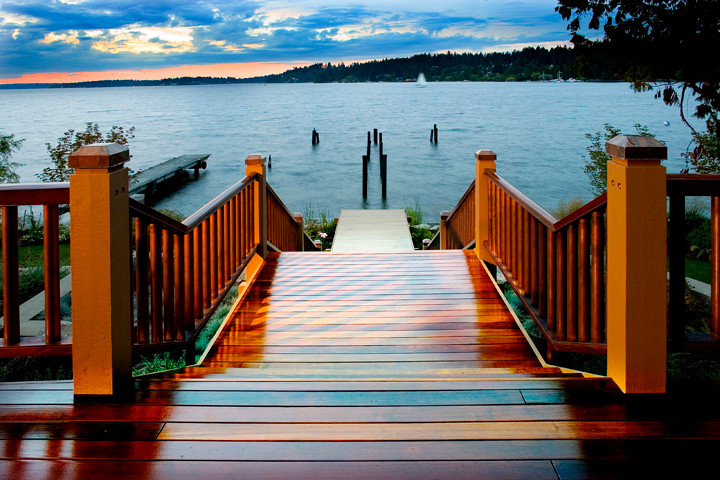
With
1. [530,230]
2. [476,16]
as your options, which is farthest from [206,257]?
[476,16]

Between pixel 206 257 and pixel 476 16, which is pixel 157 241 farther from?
pixel 476 16

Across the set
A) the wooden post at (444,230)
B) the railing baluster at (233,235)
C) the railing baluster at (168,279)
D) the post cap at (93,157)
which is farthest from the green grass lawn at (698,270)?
the post cap at (93,157)

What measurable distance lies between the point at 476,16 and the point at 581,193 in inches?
2020

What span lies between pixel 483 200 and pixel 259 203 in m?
2.28

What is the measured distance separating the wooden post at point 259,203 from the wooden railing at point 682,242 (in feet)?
14.0

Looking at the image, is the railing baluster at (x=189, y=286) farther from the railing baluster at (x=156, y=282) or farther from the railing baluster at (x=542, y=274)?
the railing baluster at (x=542, y=274)

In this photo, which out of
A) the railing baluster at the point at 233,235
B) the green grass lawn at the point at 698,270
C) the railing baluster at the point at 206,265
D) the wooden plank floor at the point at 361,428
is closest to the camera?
the wooden plank floor at the point at 361,428

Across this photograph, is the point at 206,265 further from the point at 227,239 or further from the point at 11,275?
the point at 11,275

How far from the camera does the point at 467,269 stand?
5988 millimetres

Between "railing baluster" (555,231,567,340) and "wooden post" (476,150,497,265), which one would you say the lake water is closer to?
"wooden post" (476,150,497,265)

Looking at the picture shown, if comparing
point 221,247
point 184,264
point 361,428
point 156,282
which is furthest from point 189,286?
point 361,428

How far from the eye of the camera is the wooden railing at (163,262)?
2830 mm

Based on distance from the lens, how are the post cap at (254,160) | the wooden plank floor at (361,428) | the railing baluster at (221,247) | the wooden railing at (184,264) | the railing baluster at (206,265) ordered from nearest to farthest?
1. the wooden plank floor at (361,428)
2. the wooden railing at (184,264)
3. the railing baluster at (206,265)
4. the railing baluster at (221,247)
5. the post cap at (254,160)

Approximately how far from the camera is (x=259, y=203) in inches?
251
